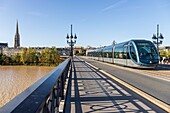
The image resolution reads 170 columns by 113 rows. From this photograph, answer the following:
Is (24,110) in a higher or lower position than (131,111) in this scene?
higher

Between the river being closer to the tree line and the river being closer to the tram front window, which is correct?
the tram front window

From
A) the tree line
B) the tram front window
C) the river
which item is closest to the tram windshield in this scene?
the tram front window

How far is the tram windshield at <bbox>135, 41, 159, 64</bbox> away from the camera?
937 inches

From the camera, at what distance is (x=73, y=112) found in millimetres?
6121

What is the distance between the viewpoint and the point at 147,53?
24.3 m

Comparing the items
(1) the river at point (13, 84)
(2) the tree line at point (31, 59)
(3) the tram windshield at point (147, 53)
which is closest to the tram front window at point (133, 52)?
(3) the tram windshield at point (147, 53)

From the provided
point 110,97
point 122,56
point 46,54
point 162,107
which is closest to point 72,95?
point 110,97

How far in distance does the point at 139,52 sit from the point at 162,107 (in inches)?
692

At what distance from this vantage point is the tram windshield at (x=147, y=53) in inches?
937

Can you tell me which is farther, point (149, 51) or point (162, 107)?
point (149, 51)

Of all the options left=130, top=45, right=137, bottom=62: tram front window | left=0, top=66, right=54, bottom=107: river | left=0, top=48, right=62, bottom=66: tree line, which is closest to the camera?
left=130, top=45, right=137, bottom=62: tram front window

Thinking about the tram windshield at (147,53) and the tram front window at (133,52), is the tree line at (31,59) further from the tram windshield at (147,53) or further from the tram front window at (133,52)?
the tram windshield at (147,53)

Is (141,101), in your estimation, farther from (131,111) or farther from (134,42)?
(134,42)

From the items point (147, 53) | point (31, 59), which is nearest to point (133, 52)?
point (147, 53)
